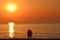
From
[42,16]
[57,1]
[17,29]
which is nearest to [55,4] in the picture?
[57,1]

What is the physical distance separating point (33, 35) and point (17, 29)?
0.21 metres

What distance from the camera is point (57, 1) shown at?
1.85 meters

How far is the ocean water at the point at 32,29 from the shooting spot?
1632mm

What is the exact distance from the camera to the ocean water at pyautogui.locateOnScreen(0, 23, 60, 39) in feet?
5.35

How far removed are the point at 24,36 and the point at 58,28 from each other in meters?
0.43

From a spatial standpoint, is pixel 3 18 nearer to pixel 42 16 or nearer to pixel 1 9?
pixel 1 9

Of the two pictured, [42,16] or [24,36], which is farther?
[42,16]

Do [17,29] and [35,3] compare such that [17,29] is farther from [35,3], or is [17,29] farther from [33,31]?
[35,3]

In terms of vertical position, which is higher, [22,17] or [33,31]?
[22,17]

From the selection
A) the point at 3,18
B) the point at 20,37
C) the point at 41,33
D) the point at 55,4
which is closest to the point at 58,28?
the point at 41,33

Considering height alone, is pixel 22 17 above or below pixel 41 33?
above

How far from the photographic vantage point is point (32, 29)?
1691 mm

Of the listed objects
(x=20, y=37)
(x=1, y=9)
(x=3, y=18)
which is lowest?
(x=20, y=37)

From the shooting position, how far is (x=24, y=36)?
162cm
